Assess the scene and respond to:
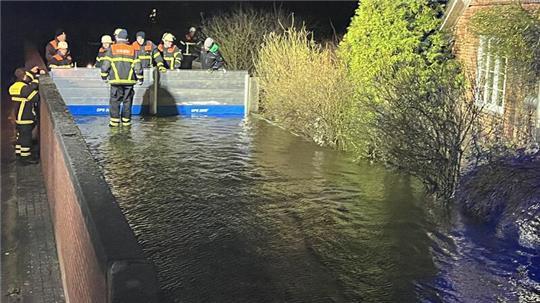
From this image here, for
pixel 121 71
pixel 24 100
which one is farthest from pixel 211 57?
pixel 24 100

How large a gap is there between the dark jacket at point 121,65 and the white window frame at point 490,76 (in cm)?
603

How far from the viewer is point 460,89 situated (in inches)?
337

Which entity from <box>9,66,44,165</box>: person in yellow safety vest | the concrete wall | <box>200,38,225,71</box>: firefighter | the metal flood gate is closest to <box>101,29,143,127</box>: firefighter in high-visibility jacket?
<box>9,66,44,165</box>: person in yellow safety vest

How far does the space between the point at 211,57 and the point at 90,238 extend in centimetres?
1265

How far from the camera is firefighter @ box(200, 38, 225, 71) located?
16.2 meters

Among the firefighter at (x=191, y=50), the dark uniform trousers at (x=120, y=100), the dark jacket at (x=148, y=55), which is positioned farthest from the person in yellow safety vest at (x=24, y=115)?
the firefighter at (x=191, y=50)

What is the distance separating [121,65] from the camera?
12602 millimetres

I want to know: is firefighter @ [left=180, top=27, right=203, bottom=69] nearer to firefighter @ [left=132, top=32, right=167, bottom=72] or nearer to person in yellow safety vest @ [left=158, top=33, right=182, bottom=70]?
person in yellow safety vest @ [left=158, top=33, right=182, bottom=70]

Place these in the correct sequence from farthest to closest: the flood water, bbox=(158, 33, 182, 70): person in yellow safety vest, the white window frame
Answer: bbox=(158, 33, 182, 70): person in yellow safety vest
the white window frame
the flood water

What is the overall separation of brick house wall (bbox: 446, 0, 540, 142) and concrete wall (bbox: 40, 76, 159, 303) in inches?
203

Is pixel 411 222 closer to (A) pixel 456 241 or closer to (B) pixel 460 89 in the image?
(A) pixel 456 241

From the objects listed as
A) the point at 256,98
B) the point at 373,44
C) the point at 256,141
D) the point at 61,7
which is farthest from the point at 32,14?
the point at 373,44

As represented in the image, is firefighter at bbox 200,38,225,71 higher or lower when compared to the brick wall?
higher

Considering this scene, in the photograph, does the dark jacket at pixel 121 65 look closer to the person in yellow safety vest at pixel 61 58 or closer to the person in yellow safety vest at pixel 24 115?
the person in yellow safety vest at pixel 24 115
